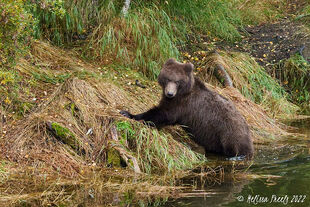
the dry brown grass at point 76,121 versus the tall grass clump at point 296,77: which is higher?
the tall grass clump at point 296,77

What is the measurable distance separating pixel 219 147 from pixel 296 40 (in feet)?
21.4

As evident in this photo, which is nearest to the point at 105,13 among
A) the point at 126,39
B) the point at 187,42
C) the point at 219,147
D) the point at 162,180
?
the point at 126,39

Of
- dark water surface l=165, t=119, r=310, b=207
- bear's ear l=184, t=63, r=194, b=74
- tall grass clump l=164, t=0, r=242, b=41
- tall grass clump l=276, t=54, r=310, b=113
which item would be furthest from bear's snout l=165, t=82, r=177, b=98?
tall grass clump l=276, t=54, r=310, b=113

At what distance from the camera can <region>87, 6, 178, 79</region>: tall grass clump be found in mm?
9586

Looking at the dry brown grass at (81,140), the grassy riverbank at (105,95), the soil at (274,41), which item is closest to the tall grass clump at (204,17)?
the grassy riverbank at (105,95)

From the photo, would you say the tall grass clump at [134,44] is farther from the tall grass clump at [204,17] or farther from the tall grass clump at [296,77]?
the tall grass clump at [296,77]

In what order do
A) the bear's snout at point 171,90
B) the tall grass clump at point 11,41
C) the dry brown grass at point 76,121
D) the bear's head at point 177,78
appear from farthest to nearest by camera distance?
the bear's head at point 177,78
the bear's snout at point 171,90
the dry brown grass at point 76,121
the tall grass clump at point 11,41

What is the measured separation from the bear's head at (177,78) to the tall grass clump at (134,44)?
8.16ft

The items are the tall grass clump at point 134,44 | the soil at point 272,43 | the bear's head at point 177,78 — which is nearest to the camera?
the bear's head at point 177,78

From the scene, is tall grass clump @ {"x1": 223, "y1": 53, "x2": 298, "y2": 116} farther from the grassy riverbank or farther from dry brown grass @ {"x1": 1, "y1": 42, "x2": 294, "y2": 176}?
dry brown grass @ {"x1": 1, "y1": 42, "x2": 294, "y2": 176}

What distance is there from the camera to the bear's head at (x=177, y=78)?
7.02 m

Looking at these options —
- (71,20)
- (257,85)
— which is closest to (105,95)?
(71,20)

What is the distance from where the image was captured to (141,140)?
21.5 ft

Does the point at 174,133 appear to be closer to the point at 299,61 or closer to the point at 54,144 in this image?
the point at 54,144
